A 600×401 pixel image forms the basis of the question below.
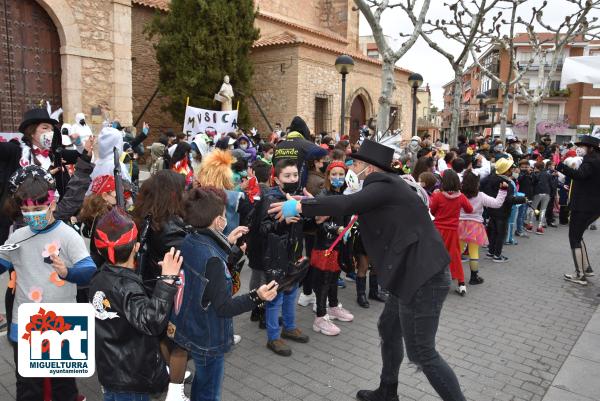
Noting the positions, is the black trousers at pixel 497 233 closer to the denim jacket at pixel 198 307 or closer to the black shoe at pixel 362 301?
the black shoe at pixel 362 301

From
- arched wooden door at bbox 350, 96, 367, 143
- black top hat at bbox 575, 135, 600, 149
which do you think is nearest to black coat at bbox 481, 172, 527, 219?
black top hat at bbox 575, 135, 600, 149

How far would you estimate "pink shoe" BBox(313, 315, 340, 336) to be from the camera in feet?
15.2

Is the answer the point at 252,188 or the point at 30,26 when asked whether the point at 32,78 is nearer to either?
the point at 30,26

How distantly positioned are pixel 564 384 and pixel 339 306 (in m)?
2.28

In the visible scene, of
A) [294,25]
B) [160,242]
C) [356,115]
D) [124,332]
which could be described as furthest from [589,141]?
[294,25]

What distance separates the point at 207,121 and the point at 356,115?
670 inches

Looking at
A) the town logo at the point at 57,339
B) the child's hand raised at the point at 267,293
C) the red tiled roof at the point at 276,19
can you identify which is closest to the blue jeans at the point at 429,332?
the child's hand raised at the point at 267,293

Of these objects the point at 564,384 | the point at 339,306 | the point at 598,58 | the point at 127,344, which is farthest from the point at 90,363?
the point at 598,58

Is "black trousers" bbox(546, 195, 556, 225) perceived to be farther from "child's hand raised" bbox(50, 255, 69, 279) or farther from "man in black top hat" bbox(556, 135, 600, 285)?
"child's hand raised" bbox(50, 255, 69, 279)

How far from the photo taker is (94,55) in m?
13.2

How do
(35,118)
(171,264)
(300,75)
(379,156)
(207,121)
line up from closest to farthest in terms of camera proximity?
(171,264) < (379,156) < (35,118) < (207,121) < (300,75)

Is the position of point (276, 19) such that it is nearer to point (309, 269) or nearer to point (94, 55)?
point (94, 55)

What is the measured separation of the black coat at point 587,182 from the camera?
20.8 ft

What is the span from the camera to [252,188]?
192 inches
